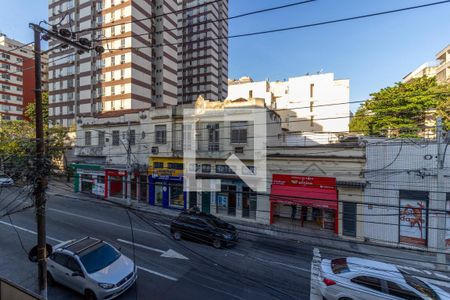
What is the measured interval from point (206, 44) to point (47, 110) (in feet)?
127

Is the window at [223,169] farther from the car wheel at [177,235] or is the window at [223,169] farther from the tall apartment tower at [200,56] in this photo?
the tall apartment tower at [200,56]

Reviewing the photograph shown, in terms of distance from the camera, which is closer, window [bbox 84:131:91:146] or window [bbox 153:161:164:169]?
window [bbox 153:161:164:169]

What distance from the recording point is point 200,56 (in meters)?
60.7

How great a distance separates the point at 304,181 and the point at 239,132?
6.22m

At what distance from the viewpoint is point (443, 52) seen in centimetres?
4272

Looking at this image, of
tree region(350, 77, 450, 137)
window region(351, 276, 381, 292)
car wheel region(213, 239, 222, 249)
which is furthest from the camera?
tree region(350, 77, 450, 137)

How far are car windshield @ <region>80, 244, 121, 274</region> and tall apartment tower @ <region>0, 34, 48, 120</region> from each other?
201 feet

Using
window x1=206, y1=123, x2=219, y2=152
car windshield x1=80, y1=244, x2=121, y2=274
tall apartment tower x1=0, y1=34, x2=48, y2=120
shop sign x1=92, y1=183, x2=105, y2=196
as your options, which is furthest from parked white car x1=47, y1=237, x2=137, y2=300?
tall apartment tower x1=0, y1=34, x2=48, y2=120

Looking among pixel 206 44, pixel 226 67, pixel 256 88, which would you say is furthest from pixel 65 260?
pixel 226 67

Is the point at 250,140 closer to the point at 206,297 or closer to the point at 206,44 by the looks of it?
the point at 206,297

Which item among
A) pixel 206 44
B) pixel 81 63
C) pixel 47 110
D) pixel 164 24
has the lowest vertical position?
pixel 47 110

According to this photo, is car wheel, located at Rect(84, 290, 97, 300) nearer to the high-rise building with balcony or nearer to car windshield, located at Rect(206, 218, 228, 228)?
car windshield, located at Rect(206, 218, 228, 228)

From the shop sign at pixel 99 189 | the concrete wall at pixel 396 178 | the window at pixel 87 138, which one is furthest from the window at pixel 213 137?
the window at pixel 87 138

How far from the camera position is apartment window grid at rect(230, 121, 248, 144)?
18328 mm
